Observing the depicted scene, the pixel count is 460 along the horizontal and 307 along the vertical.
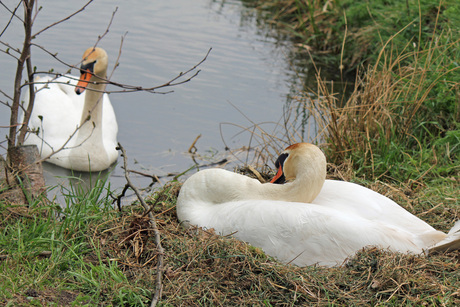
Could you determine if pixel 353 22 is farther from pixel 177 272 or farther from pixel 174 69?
pixel 177 272

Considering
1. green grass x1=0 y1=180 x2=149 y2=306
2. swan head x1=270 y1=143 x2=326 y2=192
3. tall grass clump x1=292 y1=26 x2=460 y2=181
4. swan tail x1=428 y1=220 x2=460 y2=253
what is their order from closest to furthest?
1. green grass x1=0 y1=180 x2=149 y2=306
2. swan tail x1=428 y1=220 x2=460 y2=253
3. swan head x1=270 y1=143 x2=326 y2=192
4. tall grass clump x1=292 y1=26 x2=460 y2=181

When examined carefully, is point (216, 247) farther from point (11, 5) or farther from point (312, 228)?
point (11, 5)

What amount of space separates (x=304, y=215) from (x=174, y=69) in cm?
578

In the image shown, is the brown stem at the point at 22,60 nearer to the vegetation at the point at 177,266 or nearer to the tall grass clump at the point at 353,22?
the vegetation at the point at 177,266

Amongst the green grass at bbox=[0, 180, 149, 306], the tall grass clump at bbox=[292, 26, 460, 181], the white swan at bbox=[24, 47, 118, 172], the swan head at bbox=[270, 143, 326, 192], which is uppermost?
the swan head at bbox=[270, 143, 326, 192]

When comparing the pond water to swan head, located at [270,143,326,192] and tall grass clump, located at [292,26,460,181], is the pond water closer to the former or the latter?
tall grass clump, located at [292,26,460,181]

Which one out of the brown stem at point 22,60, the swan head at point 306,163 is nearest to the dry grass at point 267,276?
the swan head at point 306,163

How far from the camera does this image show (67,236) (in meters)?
3.75

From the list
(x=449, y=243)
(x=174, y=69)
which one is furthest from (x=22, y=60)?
(x=174, y=69)

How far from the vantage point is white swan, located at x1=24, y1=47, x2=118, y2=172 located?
6500mm

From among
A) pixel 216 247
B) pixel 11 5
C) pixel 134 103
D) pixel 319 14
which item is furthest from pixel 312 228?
pixel 319 14

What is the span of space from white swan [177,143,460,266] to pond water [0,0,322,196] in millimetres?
2004

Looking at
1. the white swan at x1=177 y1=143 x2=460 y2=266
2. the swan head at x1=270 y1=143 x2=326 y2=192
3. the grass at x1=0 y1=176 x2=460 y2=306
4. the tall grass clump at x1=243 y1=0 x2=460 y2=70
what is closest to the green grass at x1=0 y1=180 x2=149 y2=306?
the grass at x1=0 y1=176 x2=460 y2=306

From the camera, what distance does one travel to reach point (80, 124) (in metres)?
6.58
